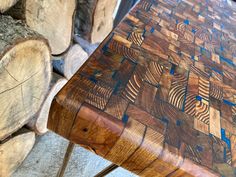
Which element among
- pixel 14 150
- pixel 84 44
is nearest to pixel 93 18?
pixel 84 44

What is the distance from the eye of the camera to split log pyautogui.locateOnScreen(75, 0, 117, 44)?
1.07 meters

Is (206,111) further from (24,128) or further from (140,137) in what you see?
(24,128)

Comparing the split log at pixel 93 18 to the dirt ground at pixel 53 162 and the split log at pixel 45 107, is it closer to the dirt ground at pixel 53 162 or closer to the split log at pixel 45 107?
the split log at pixel 45 107

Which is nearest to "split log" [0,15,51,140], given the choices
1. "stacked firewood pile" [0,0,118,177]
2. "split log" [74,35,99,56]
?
"stacked firewood pile" [0,0,118,177]

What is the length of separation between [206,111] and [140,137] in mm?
216

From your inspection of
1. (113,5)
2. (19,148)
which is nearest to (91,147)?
(19,148)

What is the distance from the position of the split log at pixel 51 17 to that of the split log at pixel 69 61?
2.2 inches

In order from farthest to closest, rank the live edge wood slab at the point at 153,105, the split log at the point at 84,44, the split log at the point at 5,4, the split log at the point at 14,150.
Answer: the split log at the point at 84,44 → the split log at the point at 14,150 → the split log at the point at 5,4 → the live edge wood slab at the point at 153,105

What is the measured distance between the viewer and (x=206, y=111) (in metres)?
0.63

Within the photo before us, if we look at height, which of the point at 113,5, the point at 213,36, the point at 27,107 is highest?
the point at 213,36

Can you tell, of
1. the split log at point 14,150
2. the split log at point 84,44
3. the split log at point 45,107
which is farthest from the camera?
the split log at point 84,44

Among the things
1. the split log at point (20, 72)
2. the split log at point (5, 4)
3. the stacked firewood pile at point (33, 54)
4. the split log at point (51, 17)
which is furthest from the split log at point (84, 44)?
the split log at point (5, 4)

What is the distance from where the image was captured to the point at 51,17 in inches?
33.3

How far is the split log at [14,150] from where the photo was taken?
0.91 meters
